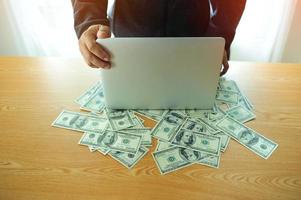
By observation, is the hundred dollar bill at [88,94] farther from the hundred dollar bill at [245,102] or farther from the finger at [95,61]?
the hundred dollar bill at [245,102]

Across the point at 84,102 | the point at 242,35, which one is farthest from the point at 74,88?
the point at 242,35

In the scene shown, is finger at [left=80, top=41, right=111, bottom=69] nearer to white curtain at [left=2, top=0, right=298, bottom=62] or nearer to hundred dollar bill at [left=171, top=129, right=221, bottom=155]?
hundred dollar bill at [left=171, top=129, right=221, bottom=155]

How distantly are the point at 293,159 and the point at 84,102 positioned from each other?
0.60m

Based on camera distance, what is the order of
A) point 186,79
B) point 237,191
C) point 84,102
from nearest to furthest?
point 237,191 → point 186,79 → point 84,102

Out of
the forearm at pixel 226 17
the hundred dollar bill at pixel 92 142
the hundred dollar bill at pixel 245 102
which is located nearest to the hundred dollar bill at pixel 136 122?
the hundred dollar bill at pixel 92 142

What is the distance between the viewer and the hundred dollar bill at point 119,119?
0.79 metres

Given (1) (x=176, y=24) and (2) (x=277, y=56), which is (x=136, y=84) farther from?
(2) (x=277, y=56)

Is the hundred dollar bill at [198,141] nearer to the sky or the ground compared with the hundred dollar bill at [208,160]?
nearer to the sky

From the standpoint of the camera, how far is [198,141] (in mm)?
738

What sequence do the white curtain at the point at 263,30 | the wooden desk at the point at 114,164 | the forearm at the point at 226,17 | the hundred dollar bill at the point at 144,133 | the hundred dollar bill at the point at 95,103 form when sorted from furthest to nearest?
the white curtain at the point at 263,30, the forearm at the point at 226,17, the hundred dollar bill at the point at 95,103, the hundred dollar bill at the point at 144,133, the wooden desk at the point at 114,164

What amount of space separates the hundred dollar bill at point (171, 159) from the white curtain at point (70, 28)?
1.21 metres

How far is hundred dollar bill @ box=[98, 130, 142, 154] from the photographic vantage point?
0.72 m

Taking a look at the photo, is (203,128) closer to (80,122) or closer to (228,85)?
(228,85)

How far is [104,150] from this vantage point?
72 centimetres
